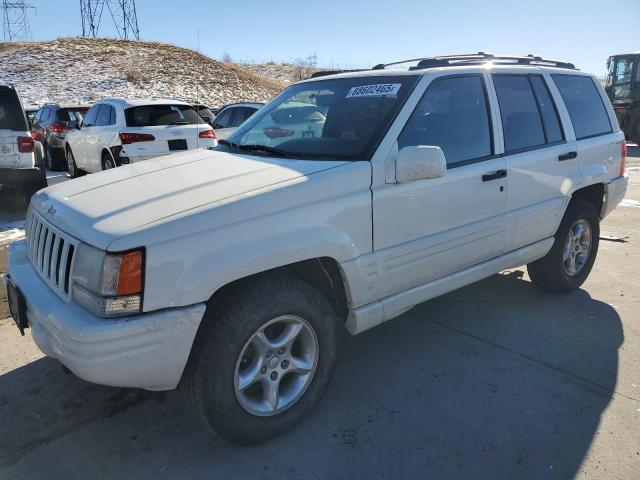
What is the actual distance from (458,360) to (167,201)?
2.17 m

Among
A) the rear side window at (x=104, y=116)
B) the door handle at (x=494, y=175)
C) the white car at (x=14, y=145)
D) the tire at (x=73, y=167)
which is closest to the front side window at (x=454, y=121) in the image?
the door handle at (x=494, y=175)

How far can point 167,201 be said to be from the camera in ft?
8.35

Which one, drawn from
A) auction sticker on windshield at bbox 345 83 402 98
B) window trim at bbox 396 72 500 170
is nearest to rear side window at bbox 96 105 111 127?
auction sticker on windshield at bbox 345 83 402 98

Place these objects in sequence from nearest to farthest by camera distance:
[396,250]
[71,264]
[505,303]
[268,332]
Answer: [71,264], [268,332], [396,250], [505,303]

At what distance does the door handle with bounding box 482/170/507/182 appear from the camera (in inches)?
137

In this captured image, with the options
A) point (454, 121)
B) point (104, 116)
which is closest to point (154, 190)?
point (454, 121)

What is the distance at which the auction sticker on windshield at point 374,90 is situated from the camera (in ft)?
10.7

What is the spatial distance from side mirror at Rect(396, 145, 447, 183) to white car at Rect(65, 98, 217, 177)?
6625 millimetres

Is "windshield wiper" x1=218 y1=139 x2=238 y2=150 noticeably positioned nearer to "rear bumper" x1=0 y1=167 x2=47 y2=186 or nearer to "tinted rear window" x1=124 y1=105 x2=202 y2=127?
"rear bumper" x1=0 y1=167 x2=47 y2=186

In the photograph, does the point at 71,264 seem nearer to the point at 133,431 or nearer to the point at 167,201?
the point at 167,201

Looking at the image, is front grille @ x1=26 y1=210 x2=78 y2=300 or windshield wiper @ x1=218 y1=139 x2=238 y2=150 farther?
windshield wiper @ x1=218 y1=139 x2=238 y2=150

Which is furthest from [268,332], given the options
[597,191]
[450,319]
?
[597,191]

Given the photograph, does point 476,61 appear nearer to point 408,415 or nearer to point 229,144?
point 229,144

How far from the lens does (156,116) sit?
9.19 meters
